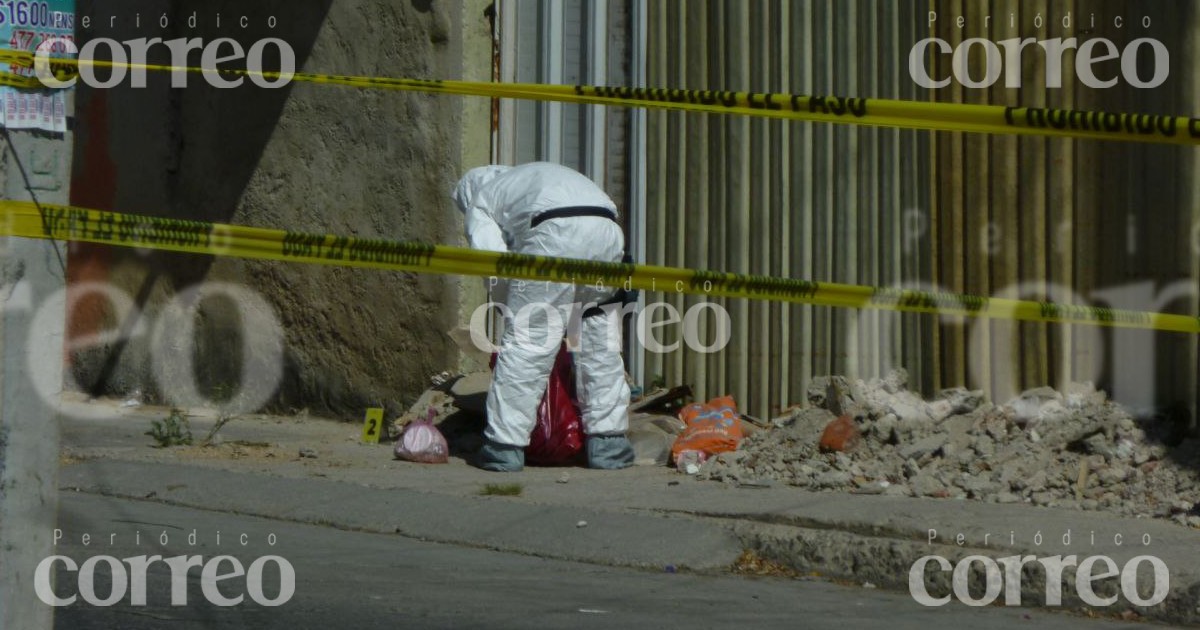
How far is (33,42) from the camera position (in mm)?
3438

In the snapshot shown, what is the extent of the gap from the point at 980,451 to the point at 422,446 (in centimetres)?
271

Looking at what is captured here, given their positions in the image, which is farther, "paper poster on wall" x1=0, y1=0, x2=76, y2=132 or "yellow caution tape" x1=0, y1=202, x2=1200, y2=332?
"yellow caution tape" x1=0, y1=202, x2=1200, y2=332

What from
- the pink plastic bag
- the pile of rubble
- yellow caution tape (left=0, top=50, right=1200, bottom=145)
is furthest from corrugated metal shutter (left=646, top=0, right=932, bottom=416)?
yellow caution tape (left=0, top=50, right=1200, bottom=145)

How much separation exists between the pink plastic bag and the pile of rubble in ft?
4.51

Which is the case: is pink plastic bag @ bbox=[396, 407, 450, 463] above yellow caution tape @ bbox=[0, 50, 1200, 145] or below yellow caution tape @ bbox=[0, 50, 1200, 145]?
below

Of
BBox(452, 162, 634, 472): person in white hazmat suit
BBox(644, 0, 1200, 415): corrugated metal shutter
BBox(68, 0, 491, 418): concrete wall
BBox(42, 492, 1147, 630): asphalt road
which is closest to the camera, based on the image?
BBox(42, 492, 1147, 630): asphalt road

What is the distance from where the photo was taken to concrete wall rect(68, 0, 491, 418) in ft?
31.4

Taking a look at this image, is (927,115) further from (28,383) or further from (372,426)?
(372,426)

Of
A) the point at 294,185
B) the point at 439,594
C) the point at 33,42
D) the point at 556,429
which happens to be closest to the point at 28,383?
the point at 33,42

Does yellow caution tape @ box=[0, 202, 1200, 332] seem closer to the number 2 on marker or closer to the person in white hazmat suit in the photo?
the person in white hazmat suit

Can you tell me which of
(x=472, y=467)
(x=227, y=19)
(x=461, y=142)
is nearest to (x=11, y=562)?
(x=472, y=467)

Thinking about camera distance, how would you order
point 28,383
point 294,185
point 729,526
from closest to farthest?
1. point 28,383
2. point 729,526
3. point 294,185

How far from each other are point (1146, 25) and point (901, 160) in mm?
1447

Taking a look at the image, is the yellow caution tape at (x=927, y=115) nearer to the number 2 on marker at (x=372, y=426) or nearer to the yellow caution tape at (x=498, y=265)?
the yellow caution tape at (x=498, y=265)
